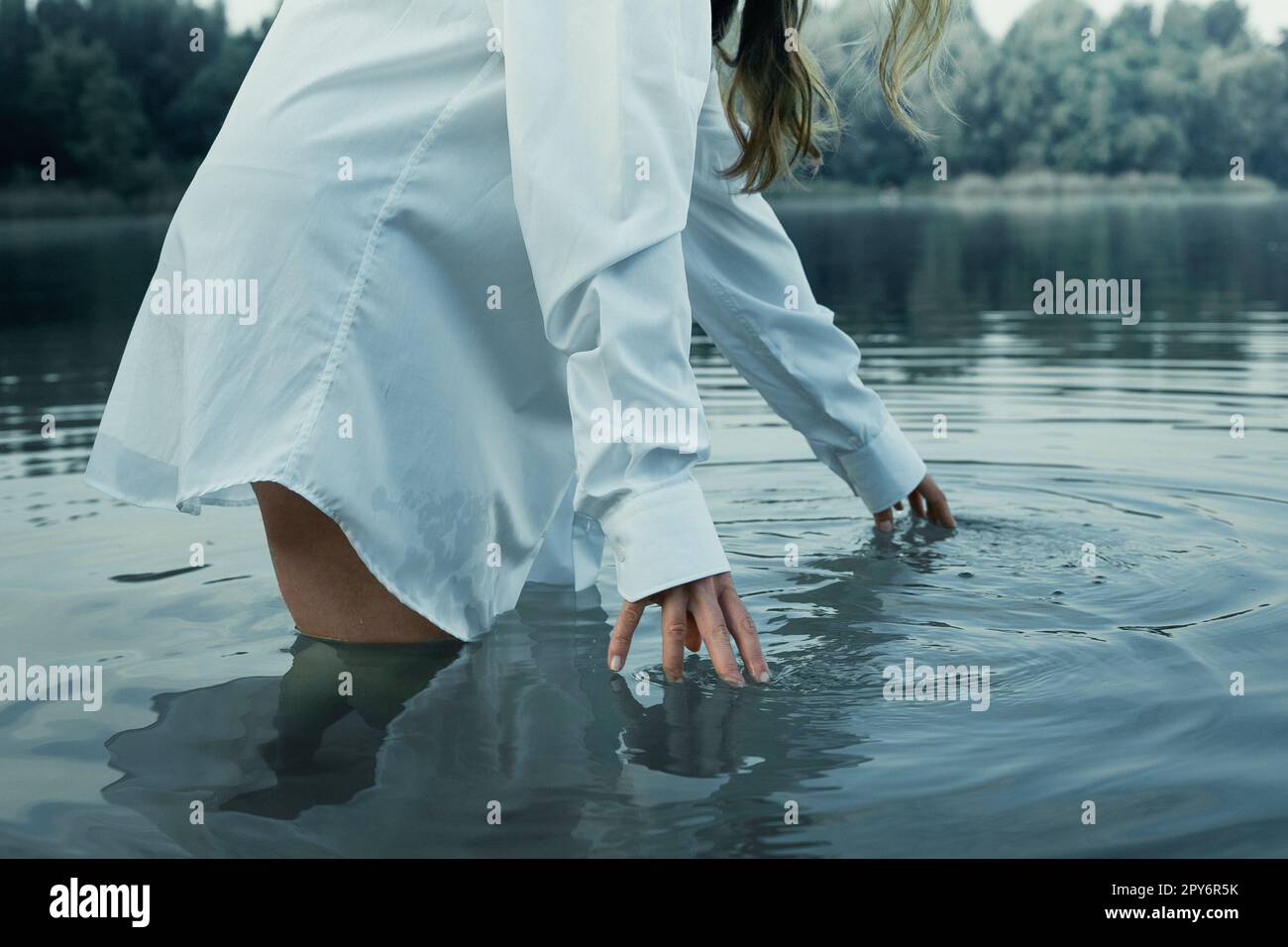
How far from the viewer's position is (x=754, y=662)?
1790 mm

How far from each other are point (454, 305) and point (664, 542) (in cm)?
65

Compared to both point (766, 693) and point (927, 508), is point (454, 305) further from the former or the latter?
point (927, 508)

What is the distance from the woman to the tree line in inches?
1272

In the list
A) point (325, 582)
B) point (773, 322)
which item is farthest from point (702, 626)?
point (773, 322)

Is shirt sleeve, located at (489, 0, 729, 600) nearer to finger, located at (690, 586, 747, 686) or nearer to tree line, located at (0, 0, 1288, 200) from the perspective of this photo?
finger, located at (690, 586, 747, 686)

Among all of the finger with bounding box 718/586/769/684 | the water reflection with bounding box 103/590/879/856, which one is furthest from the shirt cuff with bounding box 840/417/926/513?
the finger with bounding box 718/586/769/684

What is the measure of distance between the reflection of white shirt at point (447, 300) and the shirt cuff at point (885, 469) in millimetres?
835

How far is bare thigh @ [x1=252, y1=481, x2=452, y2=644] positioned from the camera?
219 centimetres

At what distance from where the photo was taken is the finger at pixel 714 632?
5.65 feet

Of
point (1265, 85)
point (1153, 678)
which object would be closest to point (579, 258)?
point (1153, 678)

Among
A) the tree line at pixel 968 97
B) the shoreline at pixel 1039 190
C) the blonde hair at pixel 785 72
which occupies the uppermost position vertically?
the tree line at pixel 968 97

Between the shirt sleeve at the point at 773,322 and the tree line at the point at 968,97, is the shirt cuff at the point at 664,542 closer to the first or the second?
the shirt sleeve at the point at 773,322

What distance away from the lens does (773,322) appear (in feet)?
9.29

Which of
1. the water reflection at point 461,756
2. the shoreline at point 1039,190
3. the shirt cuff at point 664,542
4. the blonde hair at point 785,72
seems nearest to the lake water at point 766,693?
the water reflection at point 461,756
